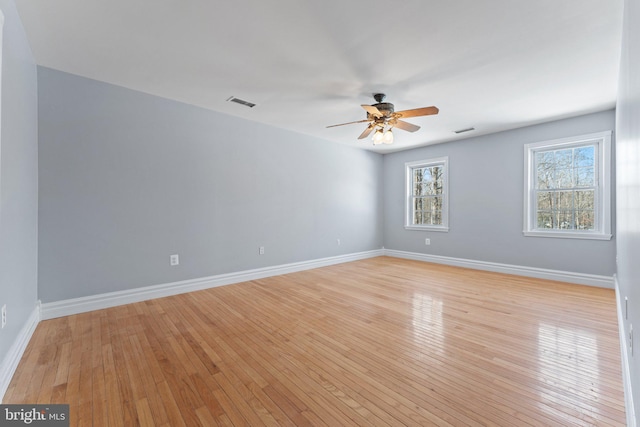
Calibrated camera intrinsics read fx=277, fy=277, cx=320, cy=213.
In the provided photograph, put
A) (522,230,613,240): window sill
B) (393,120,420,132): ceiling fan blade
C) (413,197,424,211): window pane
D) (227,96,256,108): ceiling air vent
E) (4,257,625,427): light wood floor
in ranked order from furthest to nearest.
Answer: (413,197,424,211): window pane
(522,230,613,240): window sill
(227,96,256,108): ceiling air vent
(393,120,420,132): ceiling fan blade
(4,257,625,427): light wood floor

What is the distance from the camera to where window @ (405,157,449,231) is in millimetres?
5582

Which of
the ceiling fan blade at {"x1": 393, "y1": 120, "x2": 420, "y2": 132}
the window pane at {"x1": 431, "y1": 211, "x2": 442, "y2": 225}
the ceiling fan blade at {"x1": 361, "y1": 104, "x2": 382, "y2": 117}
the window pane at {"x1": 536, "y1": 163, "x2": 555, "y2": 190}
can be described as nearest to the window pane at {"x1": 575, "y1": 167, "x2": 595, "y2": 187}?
the window pane at {"x1": 536, "y1": 163, "x2": 555, "y2": 190}

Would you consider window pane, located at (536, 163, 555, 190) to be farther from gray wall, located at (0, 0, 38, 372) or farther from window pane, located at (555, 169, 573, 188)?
gray wall, located at (0, 0, 38, 372)

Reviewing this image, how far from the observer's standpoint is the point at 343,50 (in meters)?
2.41

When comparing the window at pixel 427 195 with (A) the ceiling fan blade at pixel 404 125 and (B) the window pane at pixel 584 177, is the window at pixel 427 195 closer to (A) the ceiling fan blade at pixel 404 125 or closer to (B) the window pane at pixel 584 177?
(B) the window pane at pixel 584 177

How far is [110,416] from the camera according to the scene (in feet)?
4.80

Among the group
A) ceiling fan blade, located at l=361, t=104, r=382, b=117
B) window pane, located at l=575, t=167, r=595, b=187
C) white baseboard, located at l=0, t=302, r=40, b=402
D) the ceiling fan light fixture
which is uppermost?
ceiling fan blade, located at l=361, t=104, r=382, b=117

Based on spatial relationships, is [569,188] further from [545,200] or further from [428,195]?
[428,195]

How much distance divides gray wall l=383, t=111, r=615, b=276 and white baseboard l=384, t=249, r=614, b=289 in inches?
2.7

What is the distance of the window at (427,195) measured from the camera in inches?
220

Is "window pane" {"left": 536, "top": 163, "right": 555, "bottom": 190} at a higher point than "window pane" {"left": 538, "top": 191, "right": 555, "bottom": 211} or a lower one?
higher

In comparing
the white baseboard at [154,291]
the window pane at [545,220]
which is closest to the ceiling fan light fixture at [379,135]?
the white baseboard at [154,291]

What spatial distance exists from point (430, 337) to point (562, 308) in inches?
72.1

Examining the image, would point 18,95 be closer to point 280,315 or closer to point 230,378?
point 230,378
